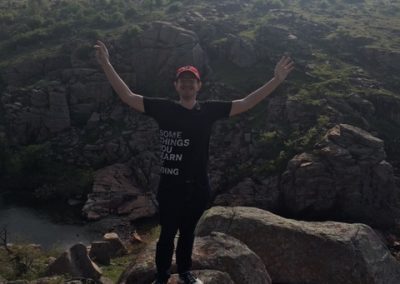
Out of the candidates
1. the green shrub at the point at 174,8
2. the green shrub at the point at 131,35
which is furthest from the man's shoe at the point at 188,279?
the green shrub at the point at 174,8

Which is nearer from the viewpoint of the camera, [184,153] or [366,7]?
[184,153]

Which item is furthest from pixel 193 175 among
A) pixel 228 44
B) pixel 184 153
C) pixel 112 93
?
pixel 228 44

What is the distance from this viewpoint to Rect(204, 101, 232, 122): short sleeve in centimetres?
935

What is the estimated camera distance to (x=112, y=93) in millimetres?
49688

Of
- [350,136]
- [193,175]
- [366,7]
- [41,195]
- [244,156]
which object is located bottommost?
[41,195]

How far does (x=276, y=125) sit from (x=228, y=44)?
1453 cm

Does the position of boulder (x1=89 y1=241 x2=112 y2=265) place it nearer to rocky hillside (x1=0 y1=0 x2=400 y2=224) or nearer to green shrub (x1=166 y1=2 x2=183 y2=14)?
rocky hillside (x1=0 y1=0 x2=400 y2=224)

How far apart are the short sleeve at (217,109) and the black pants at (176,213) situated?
1350 mm

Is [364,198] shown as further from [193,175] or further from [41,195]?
[193,175]

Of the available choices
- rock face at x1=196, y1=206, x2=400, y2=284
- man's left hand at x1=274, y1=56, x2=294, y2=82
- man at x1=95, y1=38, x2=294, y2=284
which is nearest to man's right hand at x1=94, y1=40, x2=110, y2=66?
man at x1=95, y1=38, x2=294, y2=284

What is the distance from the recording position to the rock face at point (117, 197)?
3738cm

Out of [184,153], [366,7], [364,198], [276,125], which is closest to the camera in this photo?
[184,153]

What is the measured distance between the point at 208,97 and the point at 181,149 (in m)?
40.3

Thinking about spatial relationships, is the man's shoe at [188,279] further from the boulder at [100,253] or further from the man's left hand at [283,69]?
the boulder at [100,253]
